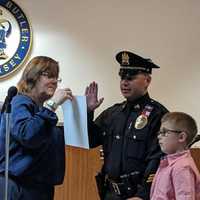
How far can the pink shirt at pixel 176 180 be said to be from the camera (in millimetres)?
1987

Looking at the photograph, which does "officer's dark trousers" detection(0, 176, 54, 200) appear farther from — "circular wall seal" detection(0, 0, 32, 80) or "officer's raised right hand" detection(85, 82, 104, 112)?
"circular wall seal" detection(0, 0, 32, 80)

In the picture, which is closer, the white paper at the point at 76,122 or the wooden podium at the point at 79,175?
the white paper at the point at 76,122

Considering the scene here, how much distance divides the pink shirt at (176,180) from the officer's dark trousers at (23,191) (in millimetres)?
567

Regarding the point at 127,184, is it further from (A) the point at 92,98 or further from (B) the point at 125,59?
(B) the point at 125,59

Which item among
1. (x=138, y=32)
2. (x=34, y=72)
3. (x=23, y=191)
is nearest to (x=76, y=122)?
(x=34, y=72)

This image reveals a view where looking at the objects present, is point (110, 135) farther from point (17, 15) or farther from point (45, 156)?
point (17, 15)

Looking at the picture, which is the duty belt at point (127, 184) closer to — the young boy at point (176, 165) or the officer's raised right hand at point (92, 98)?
the young boy at point (176, 165)

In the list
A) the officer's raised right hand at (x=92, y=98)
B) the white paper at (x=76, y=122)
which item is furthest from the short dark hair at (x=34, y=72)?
the officer's raised right hand at (x=92, y=98)

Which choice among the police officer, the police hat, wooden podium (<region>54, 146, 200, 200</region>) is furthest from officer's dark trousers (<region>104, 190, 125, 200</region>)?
wooden podium (<region>54, 146, 200, 200</region>)

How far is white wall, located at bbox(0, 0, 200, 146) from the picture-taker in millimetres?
4008

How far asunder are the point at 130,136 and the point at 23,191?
0.67 meters

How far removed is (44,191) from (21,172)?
0.65 ft

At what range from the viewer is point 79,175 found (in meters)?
3.95

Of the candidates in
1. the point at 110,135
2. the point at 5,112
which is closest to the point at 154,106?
the point at 110,135
